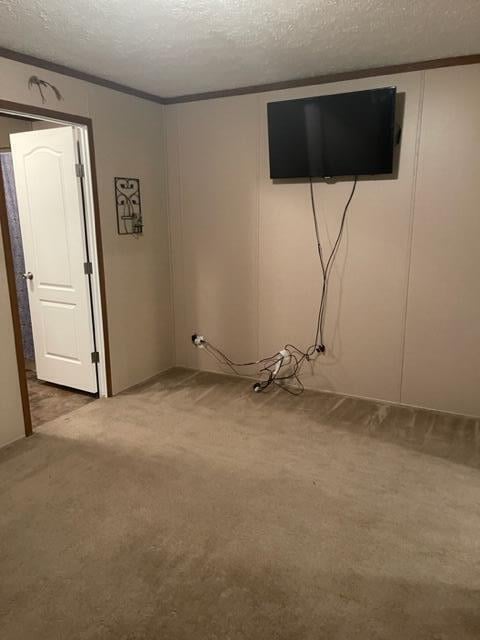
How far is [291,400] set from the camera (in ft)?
13.0

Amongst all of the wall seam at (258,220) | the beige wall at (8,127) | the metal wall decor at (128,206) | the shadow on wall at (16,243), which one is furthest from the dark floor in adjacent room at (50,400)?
the beige wall at (8,127)

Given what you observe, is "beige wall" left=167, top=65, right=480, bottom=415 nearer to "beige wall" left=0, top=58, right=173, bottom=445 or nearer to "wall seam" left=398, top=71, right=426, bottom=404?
"wall seam" left=398, top=71, right=426, bottom=404

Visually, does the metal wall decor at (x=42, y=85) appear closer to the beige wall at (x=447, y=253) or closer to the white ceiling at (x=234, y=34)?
the white ceiling at (x=234, y=34)

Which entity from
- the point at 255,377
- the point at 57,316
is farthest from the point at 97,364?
the point at 255,377

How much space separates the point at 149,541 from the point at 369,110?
3088 mm

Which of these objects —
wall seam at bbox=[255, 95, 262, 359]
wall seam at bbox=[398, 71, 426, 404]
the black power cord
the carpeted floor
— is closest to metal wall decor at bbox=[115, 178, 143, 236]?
wall seam at bbox=[255, 95, 262, 359]

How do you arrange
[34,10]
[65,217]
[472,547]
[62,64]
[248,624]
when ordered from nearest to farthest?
[248,624] < [472,547] < [34,10] < [62,64] < [65,217]

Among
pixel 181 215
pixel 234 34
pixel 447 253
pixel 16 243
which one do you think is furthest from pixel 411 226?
pixel 16 243

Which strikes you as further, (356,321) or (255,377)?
(255,377)

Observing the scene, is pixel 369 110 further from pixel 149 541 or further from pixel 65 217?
pixel 149 541

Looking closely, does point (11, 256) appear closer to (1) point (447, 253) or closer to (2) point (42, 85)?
(2) point (42, 85)

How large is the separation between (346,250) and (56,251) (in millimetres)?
2395

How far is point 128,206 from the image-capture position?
4031 mm

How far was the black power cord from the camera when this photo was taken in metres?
3.84
